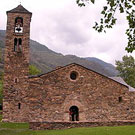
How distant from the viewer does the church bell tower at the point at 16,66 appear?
2222 centimetres

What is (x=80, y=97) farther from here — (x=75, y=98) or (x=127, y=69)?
(x=127, y=69)

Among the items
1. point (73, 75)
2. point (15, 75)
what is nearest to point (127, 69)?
point (73, 75)

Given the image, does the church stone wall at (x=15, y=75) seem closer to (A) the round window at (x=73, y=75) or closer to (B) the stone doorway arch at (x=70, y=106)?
(B) the stone doorway arch at (x=70, y=106)

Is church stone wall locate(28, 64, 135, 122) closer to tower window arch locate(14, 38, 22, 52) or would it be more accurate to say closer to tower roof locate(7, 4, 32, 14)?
tower window arch locate(14, 38, 22, 52)

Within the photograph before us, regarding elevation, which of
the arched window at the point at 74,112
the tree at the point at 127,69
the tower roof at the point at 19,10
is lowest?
the arched window at the point at 74,112

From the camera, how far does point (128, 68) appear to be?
4300cm

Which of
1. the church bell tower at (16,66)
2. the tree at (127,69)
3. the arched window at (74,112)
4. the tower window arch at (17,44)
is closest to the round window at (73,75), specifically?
the arched window at (74,112)

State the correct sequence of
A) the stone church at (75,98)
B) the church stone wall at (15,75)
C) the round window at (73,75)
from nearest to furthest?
the stone church at (75,98) → the round window at (73,75) → the church stone wall at (15,75)

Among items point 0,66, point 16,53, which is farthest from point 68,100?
point 0,66

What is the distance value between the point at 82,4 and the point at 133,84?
3805cm

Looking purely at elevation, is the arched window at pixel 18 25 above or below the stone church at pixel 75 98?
above

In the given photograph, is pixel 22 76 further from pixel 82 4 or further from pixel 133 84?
pixel 133 84

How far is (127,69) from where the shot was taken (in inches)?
1694

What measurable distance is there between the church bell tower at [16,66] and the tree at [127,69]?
2447 cm
